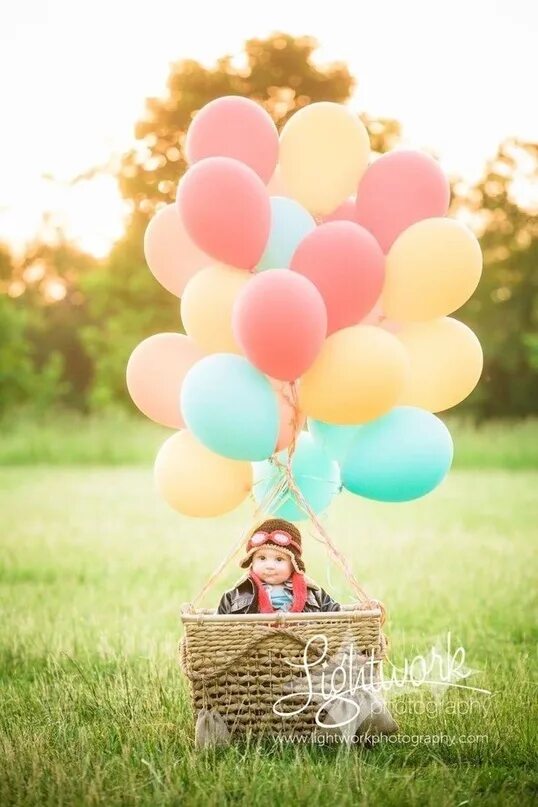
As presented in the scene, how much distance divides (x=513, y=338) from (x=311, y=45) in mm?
10427

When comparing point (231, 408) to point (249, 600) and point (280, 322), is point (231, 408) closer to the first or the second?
point (280, 322)

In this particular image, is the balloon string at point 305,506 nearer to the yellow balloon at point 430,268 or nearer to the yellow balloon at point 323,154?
the yellow balloon at point 430,268

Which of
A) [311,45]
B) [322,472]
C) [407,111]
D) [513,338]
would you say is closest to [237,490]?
[322,472]

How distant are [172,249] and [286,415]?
2.36ft

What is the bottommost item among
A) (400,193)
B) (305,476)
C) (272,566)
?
(272,566)

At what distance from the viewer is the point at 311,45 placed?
61.6ft

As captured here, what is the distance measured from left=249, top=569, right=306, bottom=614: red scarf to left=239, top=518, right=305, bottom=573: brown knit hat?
0.04 m

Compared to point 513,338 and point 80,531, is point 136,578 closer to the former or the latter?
point 80,531

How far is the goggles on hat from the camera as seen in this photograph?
3359 millimetres

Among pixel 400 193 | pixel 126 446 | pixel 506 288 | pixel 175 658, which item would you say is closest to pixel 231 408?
→ pixel 400 193

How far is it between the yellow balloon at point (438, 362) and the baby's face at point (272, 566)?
2.22 feet

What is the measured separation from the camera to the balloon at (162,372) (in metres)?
3.31

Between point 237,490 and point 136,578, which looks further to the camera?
point 136,578

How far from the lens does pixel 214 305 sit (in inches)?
122
